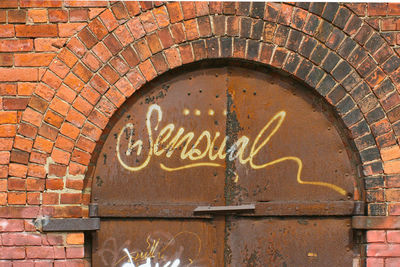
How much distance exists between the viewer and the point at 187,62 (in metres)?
3.73

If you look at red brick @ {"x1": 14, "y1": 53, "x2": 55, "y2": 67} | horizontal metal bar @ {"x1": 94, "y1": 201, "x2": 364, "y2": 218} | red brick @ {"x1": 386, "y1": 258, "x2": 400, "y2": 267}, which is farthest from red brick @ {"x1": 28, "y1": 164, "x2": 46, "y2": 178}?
red brick @ {"x1": 386, "y1": 258, "x2": 400, "y2": 267}

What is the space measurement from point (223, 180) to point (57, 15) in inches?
→ 73.4

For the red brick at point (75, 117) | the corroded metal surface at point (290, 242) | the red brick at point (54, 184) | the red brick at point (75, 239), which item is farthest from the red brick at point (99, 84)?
the corroded metal surface at point (290, 242)

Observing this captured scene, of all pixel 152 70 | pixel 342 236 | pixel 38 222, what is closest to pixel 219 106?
pixel 152 70

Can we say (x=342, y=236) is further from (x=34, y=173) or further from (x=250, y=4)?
(x=34, y=173)

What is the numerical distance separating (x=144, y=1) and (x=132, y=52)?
1.38 ft

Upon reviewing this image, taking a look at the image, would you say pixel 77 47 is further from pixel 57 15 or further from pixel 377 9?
pixel 377 9

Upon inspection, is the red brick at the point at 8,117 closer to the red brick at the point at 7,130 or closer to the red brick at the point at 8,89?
the red brick at the point at 7,130

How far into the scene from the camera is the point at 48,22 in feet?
12.1

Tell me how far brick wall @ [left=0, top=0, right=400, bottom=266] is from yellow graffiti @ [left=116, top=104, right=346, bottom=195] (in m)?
0.30

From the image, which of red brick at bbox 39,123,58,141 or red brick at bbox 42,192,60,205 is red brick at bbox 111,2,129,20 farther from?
red brick at bbox 42,192,60,205

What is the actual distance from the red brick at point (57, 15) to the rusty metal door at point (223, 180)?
0.83m

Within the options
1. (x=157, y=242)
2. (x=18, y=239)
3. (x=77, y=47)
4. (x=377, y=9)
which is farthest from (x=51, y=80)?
(x=377, y=9)

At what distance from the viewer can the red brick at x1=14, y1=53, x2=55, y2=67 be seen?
12.1ft
